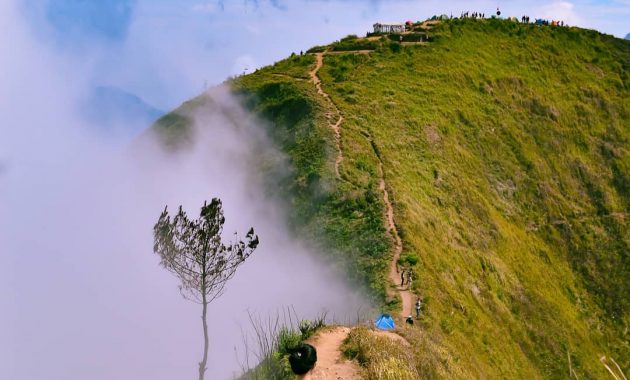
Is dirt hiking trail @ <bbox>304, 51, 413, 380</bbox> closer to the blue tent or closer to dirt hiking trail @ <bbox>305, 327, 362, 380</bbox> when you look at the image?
dirt hiking trail @ <bbox>305, 327, 362, 380</bbox>

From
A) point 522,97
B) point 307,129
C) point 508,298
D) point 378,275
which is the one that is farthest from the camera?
point 522,97

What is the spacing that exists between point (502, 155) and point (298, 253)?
34970mm

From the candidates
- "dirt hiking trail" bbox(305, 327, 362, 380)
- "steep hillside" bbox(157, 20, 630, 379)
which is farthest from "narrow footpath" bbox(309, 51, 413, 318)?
"dirt hiking trail" bbox(305, 327, 362, 380)

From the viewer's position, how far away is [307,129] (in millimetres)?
65625

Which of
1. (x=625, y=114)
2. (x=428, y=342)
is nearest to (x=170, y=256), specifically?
(x=428, y=342)

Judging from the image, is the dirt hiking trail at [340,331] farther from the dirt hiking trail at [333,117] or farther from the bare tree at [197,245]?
the bare tree at [197,245]

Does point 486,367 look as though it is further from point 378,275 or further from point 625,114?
point 625,114

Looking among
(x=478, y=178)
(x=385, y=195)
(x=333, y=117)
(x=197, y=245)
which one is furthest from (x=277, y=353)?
(x=478, y=178)

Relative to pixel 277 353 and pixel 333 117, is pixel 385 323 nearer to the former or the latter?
pixel 277 353

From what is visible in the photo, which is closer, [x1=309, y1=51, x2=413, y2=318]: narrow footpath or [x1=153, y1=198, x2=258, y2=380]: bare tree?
[x1=153, y1=198, x2=258, y2=380]: bare tree

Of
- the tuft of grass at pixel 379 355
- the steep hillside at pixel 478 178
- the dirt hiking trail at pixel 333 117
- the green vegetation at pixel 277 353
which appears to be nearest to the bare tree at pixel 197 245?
the green vegetation at pixel 277 353

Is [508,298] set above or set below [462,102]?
below

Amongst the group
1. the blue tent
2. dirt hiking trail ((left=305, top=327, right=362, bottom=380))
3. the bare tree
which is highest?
the bare tree

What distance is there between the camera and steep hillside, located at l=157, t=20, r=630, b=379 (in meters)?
44.1
